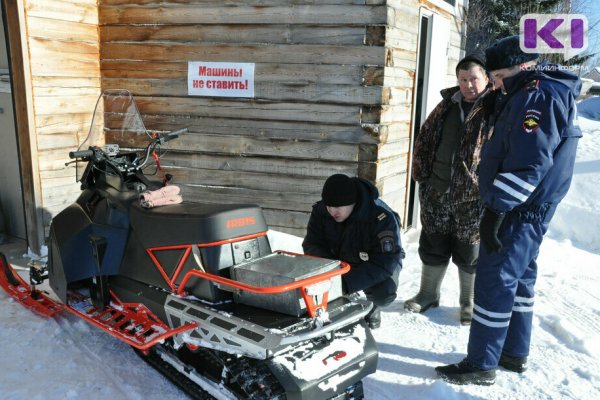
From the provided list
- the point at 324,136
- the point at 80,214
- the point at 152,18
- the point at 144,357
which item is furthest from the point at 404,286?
the point at 152,18

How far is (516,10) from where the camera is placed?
67.9ft

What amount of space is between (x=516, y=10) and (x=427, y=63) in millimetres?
18255

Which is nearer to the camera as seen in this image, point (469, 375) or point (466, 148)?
point (469, 375)

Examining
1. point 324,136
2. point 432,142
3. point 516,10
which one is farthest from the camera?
point 516,10

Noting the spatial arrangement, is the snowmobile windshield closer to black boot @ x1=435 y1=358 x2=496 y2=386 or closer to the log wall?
the log wall

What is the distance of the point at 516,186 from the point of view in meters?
2.34

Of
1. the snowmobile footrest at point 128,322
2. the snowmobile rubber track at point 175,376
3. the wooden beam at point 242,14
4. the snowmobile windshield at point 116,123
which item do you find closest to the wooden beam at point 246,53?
the wooden beam at point 242,14

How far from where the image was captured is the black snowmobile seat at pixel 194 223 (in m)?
2.38

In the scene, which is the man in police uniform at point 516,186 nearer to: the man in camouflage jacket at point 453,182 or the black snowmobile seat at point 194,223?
the man in camouflage jacket at point 453,182

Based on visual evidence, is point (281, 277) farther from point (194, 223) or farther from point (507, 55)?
point (507, 55)

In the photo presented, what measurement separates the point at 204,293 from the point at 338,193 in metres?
0.91

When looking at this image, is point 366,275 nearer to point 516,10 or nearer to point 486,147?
point 486,147

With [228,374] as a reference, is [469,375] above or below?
below

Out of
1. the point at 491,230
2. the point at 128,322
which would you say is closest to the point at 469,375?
the point at 491,230
